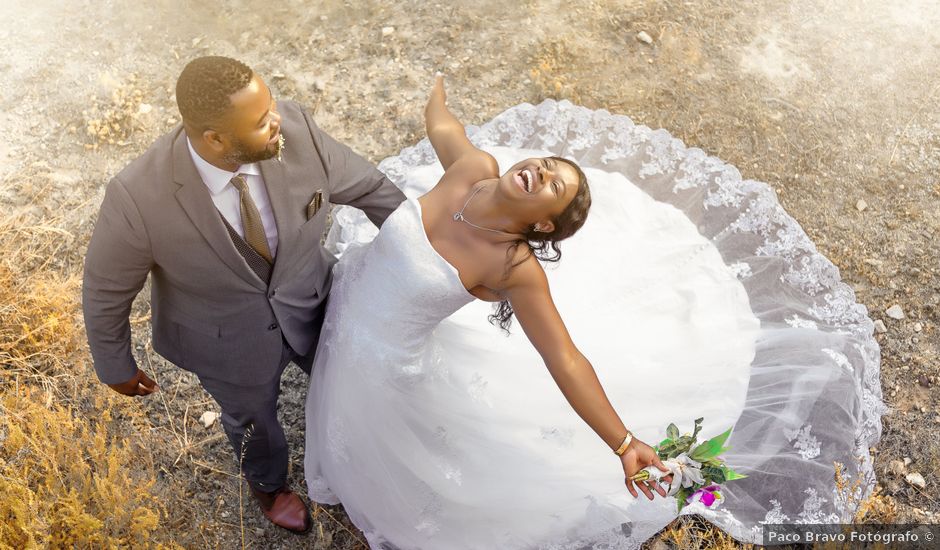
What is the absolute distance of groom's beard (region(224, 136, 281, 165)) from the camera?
8.17ft

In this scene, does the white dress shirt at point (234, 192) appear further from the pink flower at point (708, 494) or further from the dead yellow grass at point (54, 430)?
the pink flower at point (708, 494)

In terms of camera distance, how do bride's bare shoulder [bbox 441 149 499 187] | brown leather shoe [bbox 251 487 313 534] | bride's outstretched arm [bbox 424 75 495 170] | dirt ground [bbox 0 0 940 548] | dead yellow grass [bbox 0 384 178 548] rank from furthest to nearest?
dirt ground [bbox 0 0 940 548], brown leather shoe [bbox 251 487 313 534], dead yellow grass [bbox 0 384 178 548], bride's outstretched arm [bbox 424 75 495 170], bride's bare shoulder [bbox 441 149 499 187]

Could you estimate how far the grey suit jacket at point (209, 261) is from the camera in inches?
102

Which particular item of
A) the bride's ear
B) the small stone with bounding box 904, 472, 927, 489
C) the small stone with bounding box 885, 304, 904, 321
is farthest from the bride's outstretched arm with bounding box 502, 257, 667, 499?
the small stone with bounding box 885, 304, 904, 321

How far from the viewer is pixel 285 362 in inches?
132

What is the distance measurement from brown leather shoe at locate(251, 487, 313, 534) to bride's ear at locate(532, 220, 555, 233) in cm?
196

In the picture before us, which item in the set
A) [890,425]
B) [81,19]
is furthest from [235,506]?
[81,19]

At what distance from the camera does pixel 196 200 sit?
261cm

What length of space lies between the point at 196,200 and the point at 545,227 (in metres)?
1.16

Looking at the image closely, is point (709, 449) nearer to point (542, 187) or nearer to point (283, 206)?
point (542, 187)

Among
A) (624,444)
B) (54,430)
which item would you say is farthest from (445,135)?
(54,430)

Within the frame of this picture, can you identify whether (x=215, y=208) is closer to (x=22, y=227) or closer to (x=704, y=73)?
(x=22, y=227)

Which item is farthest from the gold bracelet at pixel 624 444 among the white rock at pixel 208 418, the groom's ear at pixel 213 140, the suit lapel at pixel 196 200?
the white rock at pixel 208 418

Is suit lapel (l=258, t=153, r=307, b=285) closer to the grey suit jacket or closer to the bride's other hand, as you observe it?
the grey suit jacket
